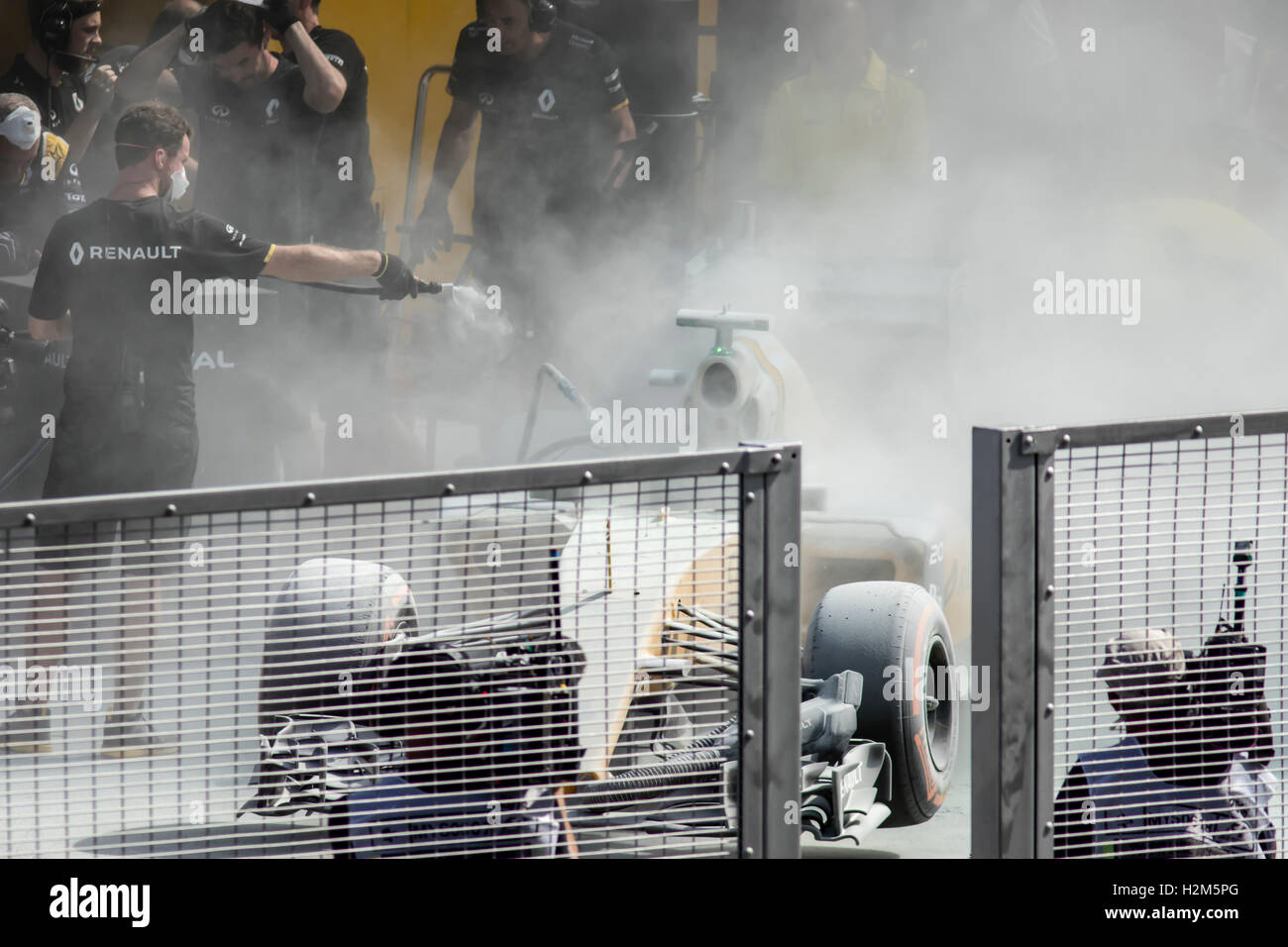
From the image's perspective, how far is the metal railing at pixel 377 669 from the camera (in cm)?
198

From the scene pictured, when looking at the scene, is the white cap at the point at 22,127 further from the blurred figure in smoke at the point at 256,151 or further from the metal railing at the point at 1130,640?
the metal railing at the point at 1130,640

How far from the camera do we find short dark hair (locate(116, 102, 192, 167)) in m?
4.40

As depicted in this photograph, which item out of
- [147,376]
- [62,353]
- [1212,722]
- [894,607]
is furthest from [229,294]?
[1212,722]

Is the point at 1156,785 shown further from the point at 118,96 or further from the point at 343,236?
the point at 118,96

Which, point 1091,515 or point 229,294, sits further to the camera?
point 229,294

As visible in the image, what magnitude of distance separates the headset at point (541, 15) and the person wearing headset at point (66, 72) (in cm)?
215

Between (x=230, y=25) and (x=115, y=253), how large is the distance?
7.88ft

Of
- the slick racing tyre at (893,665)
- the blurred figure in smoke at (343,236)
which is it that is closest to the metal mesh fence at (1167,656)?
the slick racing tyre at (893,665)

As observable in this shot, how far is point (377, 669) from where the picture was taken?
205cm

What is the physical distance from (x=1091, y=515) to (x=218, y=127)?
5.43 meters

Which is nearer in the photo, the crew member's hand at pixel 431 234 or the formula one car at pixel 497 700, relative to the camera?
the formula one car at pixel 497 700

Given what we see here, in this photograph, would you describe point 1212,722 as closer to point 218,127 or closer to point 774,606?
point 774,606
